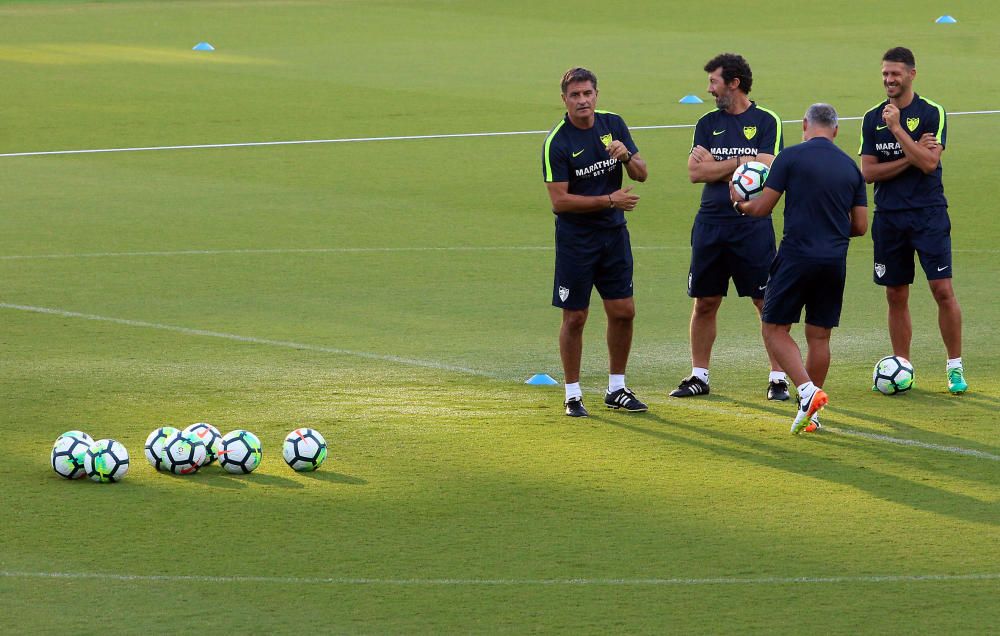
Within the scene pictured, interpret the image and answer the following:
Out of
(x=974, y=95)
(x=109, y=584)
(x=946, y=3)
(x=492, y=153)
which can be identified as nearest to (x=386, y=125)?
(x=492, y=153)

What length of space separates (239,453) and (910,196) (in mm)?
4948

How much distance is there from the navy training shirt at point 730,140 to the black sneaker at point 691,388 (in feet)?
3.62

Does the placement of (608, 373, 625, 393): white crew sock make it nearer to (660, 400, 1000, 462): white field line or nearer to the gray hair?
(660, 400, 1000, 462): white field line

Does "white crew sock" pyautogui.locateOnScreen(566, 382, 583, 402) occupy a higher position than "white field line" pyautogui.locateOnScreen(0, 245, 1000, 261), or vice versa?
→ "white field line" pyautogui.locateOnScreen(0, 245, 1000, 261)

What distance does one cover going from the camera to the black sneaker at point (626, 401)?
1095 cm

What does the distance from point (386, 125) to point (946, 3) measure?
23.0 metres

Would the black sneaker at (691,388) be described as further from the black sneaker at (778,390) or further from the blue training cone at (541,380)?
the blue training cone at (541,380)

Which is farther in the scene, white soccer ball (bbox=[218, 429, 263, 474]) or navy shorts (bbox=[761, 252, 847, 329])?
navy shorts (bbox=[761, 252, 847, 329])

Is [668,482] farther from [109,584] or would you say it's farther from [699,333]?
[109,584]

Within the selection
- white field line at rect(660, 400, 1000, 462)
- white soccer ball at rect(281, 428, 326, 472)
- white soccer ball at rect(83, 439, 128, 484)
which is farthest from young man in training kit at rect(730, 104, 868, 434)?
white soccer ball at rect(83, 439, 128, 484)

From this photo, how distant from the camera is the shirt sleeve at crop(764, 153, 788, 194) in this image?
1007cm

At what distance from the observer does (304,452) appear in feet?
31.0

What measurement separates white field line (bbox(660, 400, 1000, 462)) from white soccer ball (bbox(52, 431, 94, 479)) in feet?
13.1

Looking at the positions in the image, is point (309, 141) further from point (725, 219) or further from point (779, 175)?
point (779, 175)
